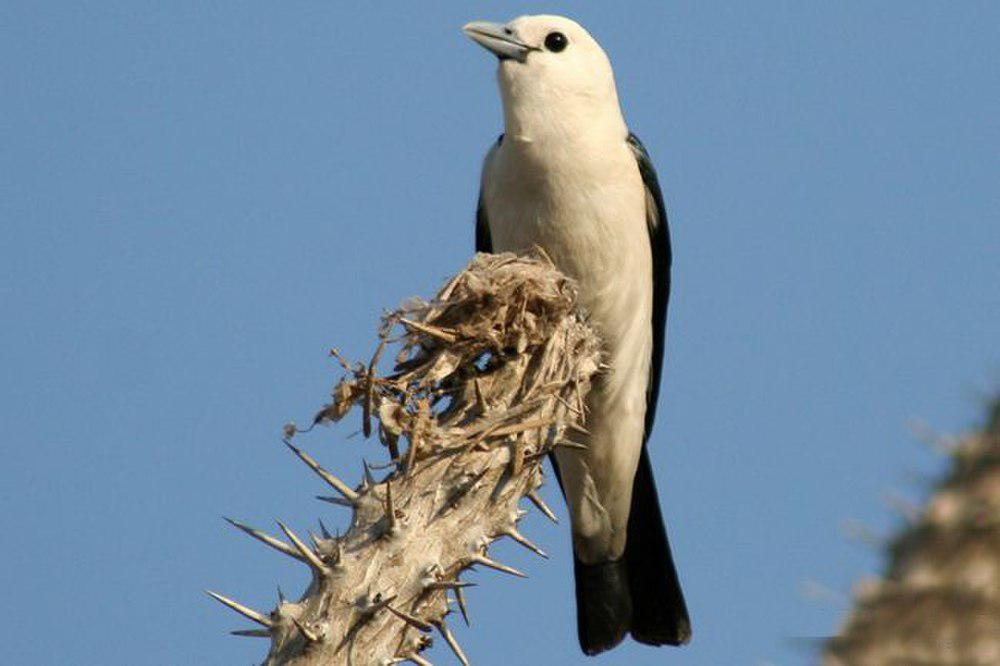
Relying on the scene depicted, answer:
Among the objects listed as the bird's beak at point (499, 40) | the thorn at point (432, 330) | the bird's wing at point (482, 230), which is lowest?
the thorn at point (432, 330)

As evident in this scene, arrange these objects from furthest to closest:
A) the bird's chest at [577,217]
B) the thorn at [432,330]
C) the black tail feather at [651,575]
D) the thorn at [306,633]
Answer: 1. the black tail feather at [651,575]
2. the bird's chest at [577,217]
3. the thorn at [432,330]
4. the thorn at [306,633]

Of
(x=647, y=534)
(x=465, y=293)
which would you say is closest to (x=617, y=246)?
(x=647, y=534)

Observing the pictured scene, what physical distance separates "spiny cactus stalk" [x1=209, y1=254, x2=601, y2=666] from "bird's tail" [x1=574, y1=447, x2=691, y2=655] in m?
3.18

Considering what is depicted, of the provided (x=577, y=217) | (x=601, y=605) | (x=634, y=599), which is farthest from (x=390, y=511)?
(x=634, y=599)

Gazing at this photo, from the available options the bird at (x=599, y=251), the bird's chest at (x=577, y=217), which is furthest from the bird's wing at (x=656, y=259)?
the bird's chest at (x=577, y=217)

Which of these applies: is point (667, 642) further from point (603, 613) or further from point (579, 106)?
point (579, 106)

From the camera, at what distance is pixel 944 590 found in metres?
1.17

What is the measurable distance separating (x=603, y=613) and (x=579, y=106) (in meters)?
2.73

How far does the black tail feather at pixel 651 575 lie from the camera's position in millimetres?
8047

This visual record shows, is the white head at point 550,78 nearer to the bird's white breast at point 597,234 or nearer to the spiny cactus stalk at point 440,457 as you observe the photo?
the bird's white breast at point 597,234

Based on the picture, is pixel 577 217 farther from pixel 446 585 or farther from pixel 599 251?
pixel 446 585

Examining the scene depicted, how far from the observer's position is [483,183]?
768cm

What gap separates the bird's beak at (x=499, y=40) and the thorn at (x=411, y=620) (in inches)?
164

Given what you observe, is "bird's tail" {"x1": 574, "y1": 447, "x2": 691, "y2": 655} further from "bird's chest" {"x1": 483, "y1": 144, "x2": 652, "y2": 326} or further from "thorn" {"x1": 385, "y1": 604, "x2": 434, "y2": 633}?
"thorn" {"x1": 385, "y1": 604, "x2": 434, "y2": 633}
